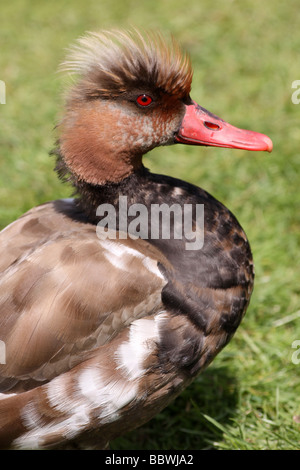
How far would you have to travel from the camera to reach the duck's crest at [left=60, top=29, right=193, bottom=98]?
218cm

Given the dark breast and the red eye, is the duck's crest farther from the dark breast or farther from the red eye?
the dark breast

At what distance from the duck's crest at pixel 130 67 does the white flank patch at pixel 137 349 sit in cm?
83

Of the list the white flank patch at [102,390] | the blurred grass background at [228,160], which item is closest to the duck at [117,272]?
the white flank patch at [102,390]

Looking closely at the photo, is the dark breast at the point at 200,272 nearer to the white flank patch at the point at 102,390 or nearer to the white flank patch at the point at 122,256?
the white flank patch at the point at 122,256

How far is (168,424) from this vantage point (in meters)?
2.78

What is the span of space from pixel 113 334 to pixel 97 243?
1.10ft

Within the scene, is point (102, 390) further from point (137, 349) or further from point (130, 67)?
point (130, 67)

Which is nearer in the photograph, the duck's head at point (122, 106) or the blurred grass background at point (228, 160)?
the duck's head at point (122, 106)

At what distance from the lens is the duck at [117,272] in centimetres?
212

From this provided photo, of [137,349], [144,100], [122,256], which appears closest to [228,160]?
[144,100]

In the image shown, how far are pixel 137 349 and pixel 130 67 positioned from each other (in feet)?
3.21

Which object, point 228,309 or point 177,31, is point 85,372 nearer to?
point 228,309

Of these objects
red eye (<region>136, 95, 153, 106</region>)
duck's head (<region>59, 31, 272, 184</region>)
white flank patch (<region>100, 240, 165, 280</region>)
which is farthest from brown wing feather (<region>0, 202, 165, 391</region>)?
red eye (<region>136, 95, 153, 106</region>)
